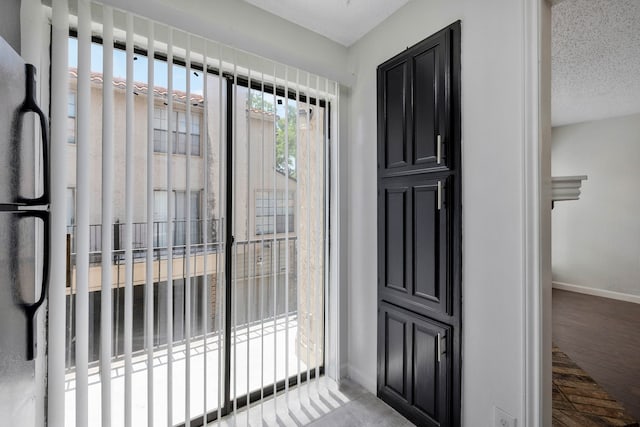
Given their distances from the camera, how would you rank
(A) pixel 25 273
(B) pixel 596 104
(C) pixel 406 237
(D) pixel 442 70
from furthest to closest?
(B) pixel 596 104 → (C) pixel 406 237 → (D) pixel 442 70 → (A) pixel 25 273

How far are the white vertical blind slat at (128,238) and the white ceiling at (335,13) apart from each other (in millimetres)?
897

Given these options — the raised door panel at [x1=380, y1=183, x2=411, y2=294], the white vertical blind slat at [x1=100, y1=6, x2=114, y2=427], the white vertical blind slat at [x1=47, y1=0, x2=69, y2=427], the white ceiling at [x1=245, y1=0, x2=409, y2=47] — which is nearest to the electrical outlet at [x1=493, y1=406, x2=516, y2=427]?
the raised door panel at [x1=380, y1=183, x2=411, y2=294]

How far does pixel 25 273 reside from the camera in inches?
40.4

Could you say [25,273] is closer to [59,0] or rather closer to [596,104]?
[59,0]

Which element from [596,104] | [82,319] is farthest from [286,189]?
[596,104]

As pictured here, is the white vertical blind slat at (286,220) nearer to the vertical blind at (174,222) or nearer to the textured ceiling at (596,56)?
the vertical blind at (174,222)

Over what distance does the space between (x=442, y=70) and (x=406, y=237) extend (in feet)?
3.25

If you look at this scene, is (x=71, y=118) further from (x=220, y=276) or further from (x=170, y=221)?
(x=220, y=276)

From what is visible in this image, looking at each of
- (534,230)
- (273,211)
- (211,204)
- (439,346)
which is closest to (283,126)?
(273,211)

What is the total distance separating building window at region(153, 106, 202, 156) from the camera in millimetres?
1513

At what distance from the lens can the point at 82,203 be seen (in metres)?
1.33

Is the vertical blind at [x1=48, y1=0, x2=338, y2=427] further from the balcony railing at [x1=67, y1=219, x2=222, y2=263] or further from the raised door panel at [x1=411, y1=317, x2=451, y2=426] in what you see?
the raised door panel at [x1=411, y1=317, x2=451, y2=426]

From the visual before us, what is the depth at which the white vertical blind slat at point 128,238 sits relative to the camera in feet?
4.60

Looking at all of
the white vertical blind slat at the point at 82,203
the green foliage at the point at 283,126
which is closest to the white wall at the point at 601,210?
the green foliage at the point at 283,126
